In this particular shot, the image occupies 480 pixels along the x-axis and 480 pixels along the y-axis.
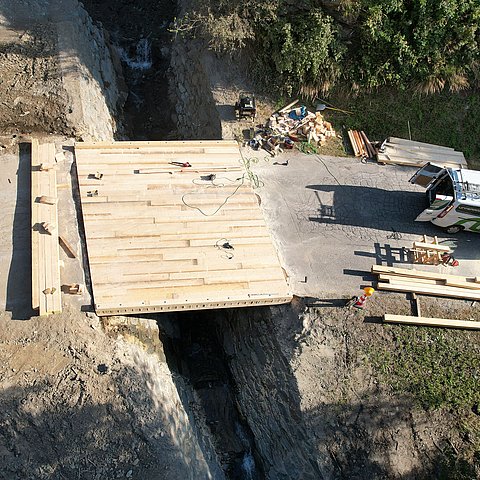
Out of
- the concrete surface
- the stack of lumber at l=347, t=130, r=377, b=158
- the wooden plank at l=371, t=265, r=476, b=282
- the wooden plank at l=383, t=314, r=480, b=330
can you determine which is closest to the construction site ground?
the concrete surface

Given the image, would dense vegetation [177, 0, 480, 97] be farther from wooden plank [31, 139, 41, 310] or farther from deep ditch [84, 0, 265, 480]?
wooden plank [31, 139, 41, 310]

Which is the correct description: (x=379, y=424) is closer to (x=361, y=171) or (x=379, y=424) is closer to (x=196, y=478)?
(x=196, y=478)

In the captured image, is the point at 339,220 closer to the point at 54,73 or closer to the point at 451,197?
the point at 451,197

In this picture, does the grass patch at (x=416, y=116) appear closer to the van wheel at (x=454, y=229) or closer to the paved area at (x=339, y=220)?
the paved area at (x=339, y=220)

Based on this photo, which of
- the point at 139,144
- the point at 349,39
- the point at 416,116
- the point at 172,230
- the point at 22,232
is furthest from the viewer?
the point at 416,116

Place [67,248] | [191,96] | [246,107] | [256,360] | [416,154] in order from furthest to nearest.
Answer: [191,96]
[416,154]
[246,107]
[256,360]
[67,248]

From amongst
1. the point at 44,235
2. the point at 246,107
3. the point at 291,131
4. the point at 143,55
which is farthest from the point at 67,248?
the point at 143,55

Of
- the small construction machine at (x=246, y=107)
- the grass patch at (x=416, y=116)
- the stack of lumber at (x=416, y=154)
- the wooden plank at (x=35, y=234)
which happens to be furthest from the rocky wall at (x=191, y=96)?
the wooden plank at (x=35, y=234)

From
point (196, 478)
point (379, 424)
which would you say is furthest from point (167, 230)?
point (379, 424)
